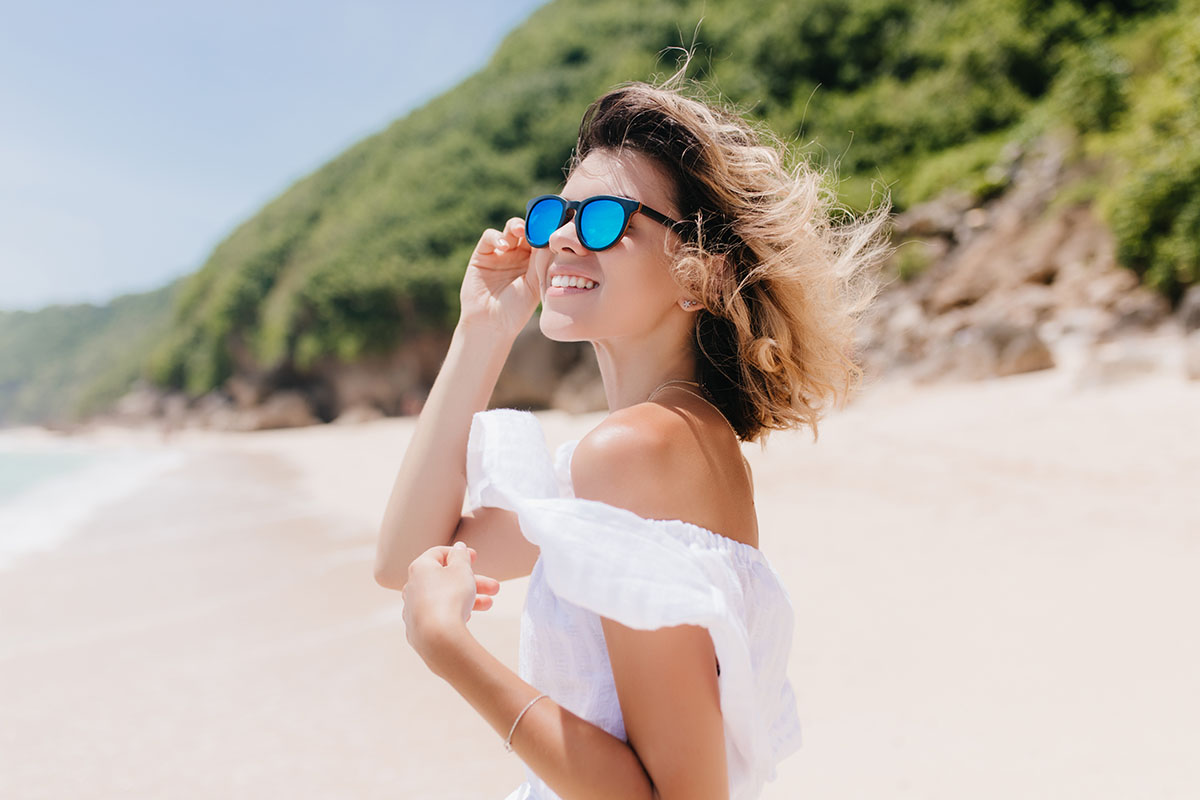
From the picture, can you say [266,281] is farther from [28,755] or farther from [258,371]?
[28,755]

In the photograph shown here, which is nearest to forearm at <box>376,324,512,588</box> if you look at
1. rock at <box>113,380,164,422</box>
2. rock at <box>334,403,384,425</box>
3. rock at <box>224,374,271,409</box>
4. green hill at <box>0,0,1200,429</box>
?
green hill at <box>0,0,1200,429</box>

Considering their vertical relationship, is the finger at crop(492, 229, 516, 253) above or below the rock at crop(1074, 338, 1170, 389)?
above

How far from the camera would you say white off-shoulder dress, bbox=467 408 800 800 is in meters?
1.01

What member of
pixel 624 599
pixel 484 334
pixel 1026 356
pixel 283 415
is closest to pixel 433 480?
pixel 484 334

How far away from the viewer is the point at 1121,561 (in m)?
5.29

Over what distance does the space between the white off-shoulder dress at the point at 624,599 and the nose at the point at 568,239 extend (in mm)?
324

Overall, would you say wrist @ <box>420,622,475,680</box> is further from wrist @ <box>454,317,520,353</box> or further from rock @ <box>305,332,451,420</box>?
rock @ <box>305,332,451,420</box>

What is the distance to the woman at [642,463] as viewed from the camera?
103 centimetres

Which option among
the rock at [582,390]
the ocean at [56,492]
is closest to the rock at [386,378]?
the rock at [582,390]

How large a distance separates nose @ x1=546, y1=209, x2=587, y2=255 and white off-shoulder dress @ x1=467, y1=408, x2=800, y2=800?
32cm

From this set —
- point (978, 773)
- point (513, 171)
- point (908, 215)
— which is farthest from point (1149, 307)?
point (513, 171)

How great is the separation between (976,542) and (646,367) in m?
5.49

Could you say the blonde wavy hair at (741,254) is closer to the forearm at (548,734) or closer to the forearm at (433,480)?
the forearm at (433,480)

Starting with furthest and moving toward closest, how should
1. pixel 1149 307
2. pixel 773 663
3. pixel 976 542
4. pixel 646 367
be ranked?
pixel 1149 307
pixel 976 542
pixel 646 367
pixel 773 663
